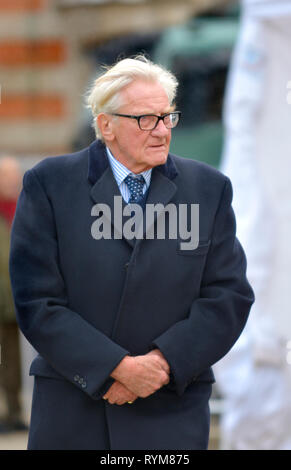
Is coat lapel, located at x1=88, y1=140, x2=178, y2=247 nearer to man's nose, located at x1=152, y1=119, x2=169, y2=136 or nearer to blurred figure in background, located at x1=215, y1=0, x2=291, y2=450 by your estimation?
man's nose, located at x1=152, y1=119, x2=169, y2=136

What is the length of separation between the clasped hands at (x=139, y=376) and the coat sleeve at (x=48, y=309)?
0.09 feet

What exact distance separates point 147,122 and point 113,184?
0.22 meters

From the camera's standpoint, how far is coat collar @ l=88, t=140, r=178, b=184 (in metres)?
3.39

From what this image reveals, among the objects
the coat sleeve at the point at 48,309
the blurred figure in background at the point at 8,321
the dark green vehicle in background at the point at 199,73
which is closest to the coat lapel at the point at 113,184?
the coat sleeve at the point at 48,309

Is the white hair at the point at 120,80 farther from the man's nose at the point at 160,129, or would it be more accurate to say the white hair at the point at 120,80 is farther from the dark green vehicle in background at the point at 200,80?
the dark green vehicle in background at the point at 200,80

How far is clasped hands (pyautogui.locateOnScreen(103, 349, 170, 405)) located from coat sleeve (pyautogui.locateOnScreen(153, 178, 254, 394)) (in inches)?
1.3

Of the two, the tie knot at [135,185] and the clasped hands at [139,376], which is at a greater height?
the tie knot at [135,185]

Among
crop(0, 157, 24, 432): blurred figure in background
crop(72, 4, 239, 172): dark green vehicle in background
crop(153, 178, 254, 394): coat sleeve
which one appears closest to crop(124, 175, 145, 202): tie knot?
crop(153, 178, 254, 394): coat sleeve

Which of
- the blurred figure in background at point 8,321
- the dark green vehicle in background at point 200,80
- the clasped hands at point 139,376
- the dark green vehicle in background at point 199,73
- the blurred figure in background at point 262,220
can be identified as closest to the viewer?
the clasped hands at point 139,376

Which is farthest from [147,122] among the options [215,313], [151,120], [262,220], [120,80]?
[262,220]

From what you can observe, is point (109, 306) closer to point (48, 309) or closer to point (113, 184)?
point (48, 309)

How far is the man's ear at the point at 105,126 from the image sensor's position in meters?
3.36

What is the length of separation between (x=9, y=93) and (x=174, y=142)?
387cm

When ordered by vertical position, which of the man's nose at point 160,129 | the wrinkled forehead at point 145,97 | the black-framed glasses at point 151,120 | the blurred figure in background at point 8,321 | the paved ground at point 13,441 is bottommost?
the paved ground at point 13,441
